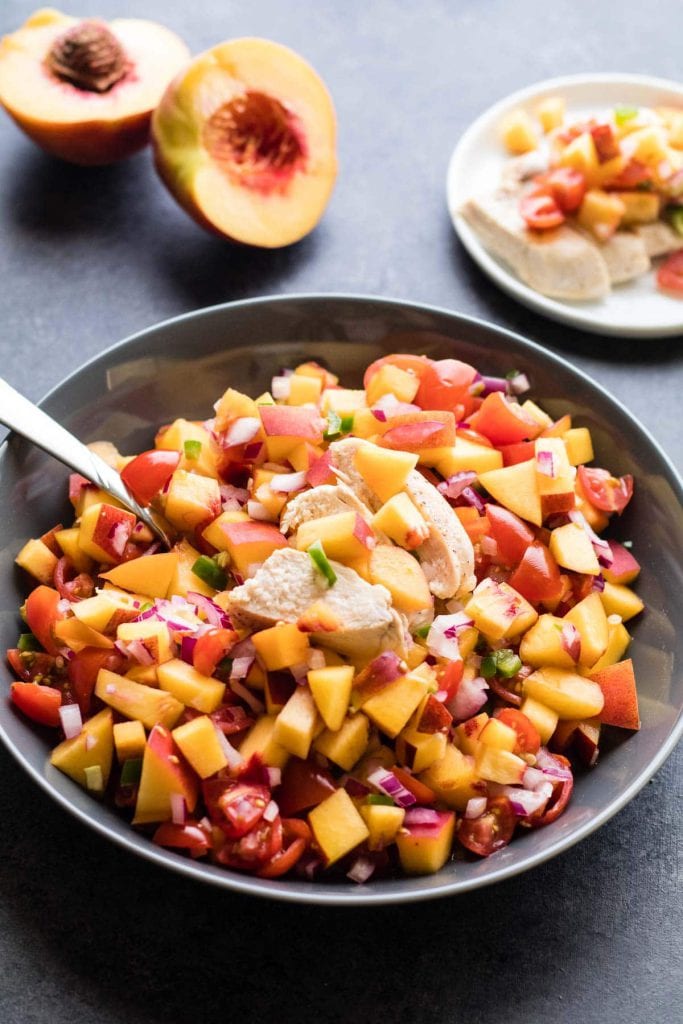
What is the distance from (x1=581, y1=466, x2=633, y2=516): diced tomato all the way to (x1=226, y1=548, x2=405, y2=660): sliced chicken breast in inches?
27.1

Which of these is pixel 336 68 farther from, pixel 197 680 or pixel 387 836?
pixel 387 836

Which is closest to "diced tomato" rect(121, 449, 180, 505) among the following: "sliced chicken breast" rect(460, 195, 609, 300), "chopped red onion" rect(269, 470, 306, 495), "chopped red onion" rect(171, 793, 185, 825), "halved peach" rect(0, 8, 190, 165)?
"chopped red onion" rect(269, 470, 306, 495)

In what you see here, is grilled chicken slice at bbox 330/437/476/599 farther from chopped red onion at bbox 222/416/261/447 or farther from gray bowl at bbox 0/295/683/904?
gray bowl at bbox 0/295/683/904

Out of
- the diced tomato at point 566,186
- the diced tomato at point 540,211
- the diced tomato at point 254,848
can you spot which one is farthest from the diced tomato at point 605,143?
the diced tomato at point 254,848

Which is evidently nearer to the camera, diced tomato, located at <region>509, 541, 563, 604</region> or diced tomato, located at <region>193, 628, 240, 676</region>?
diced tomato, located at <region>193, 628, 240, 676</region>

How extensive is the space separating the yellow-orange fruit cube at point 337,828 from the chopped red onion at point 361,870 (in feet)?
0.17

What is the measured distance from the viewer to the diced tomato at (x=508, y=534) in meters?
2.24

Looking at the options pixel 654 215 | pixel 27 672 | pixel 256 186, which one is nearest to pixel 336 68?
pixel 256 186

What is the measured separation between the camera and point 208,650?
2000 millimetres

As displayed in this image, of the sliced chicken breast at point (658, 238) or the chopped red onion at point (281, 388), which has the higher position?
the chopped red onion at point (281, 388)

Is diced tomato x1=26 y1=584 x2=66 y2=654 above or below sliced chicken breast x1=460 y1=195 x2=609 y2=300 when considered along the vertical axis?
above

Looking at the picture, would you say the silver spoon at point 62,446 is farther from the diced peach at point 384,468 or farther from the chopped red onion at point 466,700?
the chopped red onion at point 466,700

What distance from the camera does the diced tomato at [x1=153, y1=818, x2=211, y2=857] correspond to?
1903 millimetres

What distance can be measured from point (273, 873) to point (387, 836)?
23 centimetres
